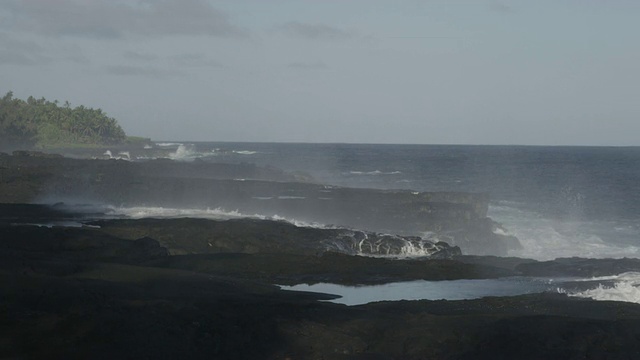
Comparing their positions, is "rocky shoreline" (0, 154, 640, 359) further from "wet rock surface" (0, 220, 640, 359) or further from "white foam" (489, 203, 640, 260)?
"white foam" (489, 203, 640, 260)

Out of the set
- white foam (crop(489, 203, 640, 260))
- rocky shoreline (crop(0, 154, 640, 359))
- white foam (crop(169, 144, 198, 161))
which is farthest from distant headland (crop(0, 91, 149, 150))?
rocky shoreline (crop(0, 154, 640, 359))

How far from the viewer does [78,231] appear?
26.6m

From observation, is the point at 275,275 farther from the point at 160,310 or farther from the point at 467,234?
the point at 467,234

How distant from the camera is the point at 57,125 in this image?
168500 millimetres

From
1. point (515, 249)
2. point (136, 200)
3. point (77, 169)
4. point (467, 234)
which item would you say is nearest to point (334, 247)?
point (467, 234)

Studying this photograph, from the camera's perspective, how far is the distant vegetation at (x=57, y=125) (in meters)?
126

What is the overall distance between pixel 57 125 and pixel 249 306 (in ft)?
527

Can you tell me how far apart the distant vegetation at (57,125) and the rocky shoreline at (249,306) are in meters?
103

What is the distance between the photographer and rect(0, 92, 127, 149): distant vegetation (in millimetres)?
125562

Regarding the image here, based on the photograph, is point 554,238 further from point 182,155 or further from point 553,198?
point 182,155

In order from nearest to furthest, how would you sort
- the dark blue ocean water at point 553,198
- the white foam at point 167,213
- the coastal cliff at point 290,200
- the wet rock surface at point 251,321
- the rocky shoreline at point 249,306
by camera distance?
the wet rock surface at point 251,321
the rocky shoreline at point 249,306
the white foam at point 167,213
the coastal cliff at point 290,200
the dark blue ocean water at point 553,198

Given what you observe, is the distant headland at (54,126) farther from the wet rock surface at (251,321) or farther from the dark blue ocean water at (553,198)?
the wet rock surface at (251,321)

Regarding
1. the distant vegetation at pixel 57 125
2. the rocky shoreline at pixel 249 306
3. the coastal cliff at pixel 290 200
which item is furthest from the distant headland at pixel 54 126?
the rocky shoreline at pixel 249 306

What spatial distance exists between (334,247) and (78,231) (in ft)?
28.2
